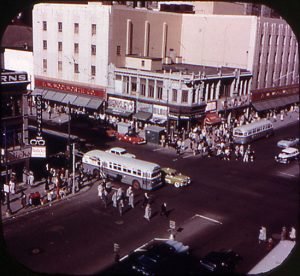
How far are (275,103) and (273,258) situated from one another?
168 feet

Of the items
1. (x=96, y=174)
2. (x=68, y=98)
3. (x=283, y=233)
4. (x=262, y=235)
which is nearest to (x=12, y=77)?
(x=96, y=174)

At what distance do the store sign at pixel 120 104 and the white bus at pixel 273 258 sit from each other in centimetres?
3488

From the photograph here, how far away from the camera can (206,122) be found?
54938 millimetres

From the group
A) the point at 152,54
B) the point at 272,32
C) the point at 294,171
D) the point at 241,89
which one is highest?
the point at 272,32

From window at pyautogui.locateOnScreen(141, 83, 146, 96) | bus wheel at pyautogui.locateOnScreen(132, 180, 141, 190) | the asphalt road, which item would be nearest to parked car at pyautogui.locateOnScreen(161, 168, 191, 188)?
the asphalt road

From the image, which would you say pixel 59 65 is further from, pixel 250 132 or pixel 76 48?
pixel 250 132

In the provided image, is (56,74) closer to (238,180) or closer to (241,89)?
(241,89)

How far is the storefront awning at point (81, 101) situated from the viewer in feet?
199

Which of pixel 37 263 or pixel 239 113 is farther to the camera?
pixel 239 113

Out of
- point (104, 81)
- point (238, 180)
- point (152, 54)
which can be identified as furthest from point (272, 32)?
point (238, 180)

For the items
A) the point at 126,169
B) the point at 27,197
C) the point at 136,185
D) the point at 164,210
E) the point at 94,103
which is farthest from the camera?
the point at 94,103

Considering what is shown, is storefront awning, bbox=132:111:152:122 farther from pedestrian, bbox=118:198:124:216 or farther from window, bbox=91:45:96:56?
pedestrian, bbox=118:198:124:216

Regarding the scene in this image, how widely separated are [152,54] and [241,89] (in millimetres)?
15541

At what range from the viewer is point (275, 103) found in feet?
231
